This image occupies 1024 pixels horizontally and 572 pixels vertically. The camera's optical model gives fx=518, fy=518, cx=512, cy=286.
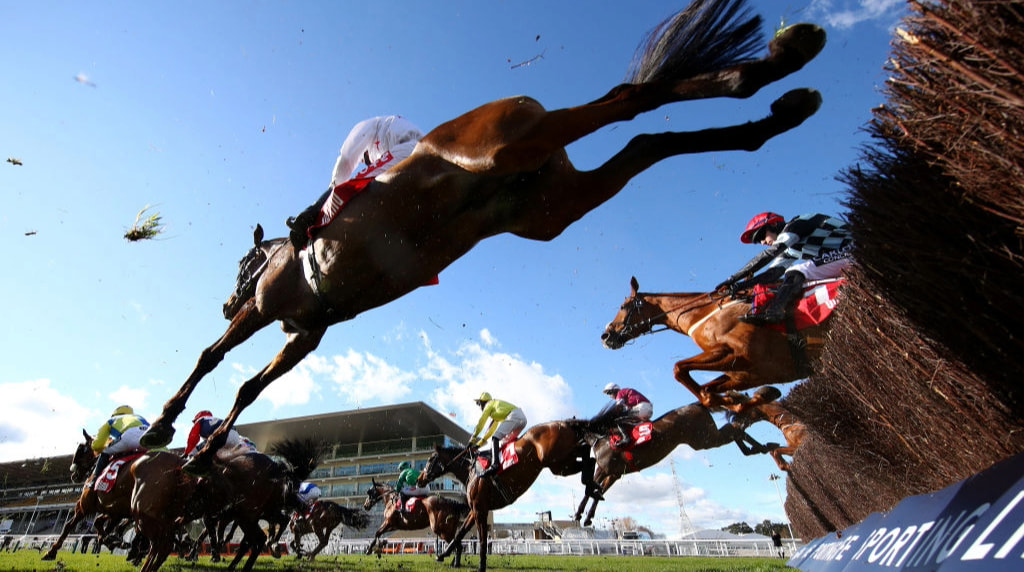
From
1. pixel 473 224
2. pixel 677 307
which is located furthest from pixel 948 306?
pixel 677 307

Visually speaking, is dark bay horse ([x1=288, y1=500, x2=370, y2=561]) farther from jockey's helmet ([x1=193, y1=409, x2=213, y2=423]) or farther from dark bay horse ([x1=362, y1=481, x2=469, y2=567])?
jockey's helmet ([x1=193, y1=409, x2=213, y2=423])

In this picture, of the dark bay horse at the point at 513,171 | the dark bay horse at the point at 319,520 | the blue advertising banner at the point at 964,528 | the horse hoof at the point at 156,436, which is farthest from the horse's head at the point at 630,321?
the dark bay horse at the point at 319,520

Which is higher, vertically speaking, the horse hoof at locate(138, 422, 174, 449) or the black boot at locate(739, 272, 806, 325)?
the black boot at locate(739, 272, 806, 325)

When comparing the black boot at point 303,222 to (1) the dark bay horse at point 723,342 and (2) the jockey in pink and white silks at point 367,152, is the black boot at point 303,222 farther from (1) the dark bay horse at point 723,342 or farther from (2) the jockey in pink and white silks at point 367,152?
(1) the dark bay horse at point 723,342

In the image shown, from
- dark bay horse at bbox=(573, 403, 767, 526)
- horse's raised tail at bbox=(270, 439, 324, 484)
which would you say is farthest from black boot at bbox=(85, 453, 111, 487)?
dark bay horse at bbox=(573, 403, 767, 526)

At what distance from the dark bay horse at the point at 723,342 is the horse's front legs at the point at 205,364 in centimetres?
541

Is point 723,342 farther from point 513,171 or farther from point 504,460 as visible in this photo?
point 513,171

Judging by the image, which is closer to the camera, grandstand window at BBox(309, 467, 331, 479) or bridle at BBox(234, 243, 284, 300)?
bridle at BBox(234, 243, 284, 300)

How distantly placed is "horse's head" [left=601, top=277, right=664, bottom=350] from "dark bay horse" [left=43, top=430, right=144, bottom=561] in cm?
828

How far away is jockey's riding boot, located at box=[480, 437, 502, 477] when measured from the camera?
915cm

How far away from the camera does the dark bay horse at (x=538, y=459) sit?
9078 mm

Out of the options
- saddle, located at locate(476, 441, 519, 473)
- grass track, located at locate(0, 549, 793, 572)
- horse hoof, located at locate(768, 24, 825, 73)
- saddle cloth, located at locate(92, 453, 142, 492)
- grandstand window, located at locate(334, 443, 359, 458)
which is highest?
grandstand window, located at locate(334, 443, 359, 458)

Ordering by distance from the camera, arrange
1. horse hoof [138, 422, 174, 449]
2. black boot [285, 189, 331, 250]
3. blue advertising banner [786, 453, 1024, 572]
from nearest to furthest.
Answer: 1. blue advertising banner [786, 453, 1024, 572]
2. black boot [285, 189, 331, 250]
3. horse hoof [138, 422, 174, 449]

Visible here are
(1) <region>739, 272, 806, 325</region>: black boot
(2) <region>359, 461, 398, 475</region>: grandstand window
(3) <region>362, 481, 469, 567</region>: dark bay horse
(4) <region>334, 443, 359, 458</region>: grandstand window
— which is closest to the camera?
(1) <region>739, 272, 806, 325</region>: black boot
